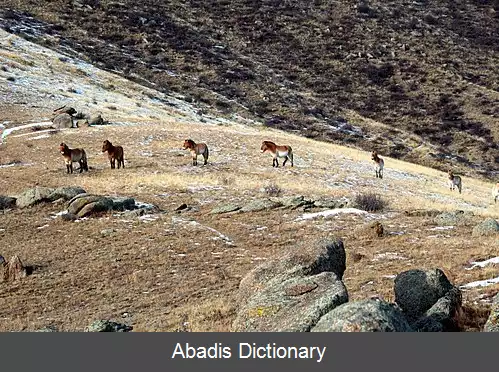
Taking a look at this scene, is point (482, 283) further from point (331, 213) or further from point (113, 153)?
point (113, 153)

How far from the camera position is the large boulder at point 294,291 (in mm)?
9086

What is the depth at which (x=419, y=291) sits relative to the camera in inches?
444

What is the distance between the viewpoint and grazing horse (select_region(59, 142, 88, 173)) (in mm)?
30391

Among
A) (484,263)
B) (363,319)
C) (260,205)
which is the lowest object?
(260,205)

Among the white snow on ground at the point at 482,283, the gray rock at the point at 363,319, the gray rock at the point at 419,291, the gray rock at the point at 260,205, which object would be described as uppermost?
the gray rock at the point at 363,319

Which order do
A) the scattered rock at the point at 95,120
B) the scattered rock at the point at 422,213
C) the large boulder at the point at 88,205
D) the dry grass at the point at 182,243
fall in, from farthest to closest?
the scattered rock at the point at 95,120, the scattered rock at the point at 422,213, the large boulder at the point at 88,205, the dry grass at the point at 182,243

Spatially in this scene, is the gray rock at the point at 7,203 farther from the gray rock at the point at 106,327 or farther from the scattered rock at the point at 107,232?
the gray rock at the point at 106,327

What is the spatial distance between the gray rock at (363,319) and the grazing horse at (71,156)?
80.4 feet

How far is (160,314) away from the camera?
42.9 ft

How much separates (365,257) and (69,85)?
46.5 m

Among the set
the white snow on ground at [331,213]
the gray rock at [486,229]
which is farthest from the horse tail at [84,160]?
the gray rock at [486,229]

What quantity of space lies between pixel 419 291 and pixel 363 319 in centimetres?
389

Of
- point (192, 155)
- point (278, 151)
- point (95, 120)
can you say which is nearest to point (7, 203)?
point (192, 155)

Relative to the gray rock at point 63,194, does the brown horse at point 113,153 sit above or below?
below
